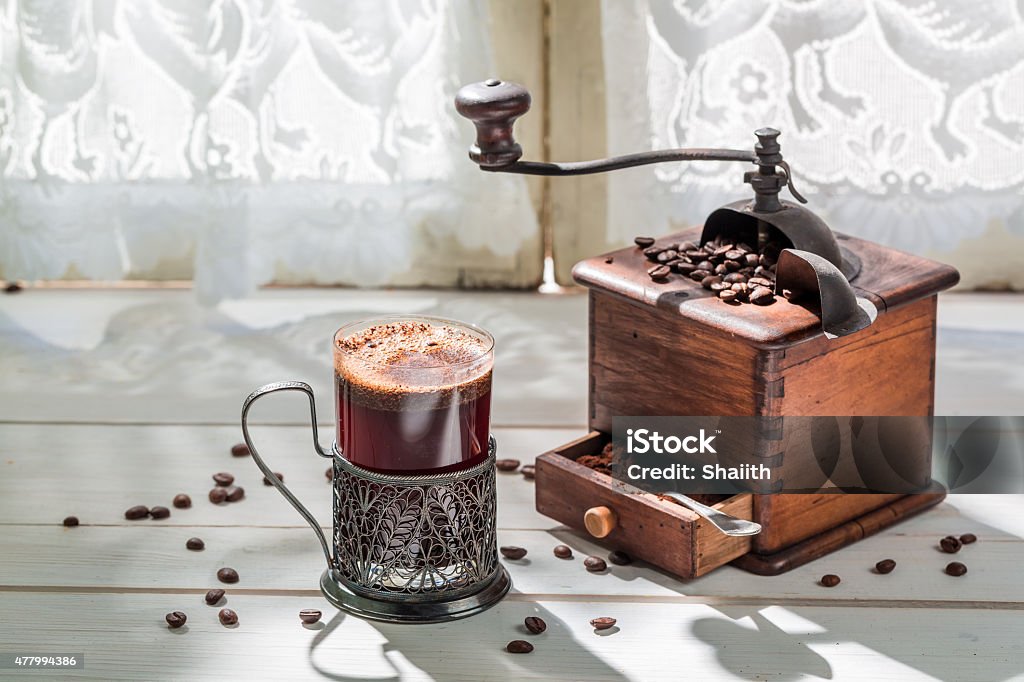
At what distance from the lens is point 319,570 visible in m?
1.65

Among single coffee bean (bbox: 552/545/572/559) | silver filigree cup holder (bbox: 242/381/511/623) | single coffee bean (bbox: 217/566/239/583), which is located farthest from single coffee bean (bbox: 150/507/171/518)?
single coffee bean (bbox: 552/545/572/559)

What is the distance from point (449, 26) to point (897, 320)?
112 cm

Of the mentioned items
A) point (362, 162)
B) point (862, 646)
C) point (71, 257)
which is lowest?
point (862, 646)

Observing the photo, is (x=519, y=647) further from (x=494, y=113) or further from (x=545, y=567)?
(x=494, y=113)

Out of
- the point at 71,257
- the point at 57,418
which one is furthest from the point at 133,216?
the point at 57,418

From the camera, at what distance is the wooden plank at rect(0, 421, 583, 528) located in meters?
1.80

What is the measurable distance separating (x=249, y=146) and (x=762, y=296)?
1283 millimetres

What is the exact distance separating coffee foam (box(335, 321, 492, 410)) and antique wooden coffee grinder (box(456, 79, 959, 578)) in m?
0.25

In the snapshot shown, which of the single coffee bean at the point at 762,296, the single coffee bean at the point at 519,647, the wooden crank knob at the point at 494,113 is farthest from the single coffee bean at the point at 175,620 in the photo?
the single coffee bean at the point at 762,296

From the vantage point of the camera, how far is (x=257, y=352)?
2.44 metres

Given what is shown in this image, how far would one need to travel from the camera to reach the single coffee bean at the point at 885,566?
Answer: 1627mm

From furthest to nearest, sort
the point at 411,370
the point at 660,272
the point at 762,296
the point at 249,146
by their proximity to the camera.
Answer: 1. the point at 249,146
2. the point at 660,272
3. the point at 762,296
4. the point at 411,370

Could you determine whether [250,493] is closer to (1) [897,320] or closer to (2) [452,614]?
(2) [452,614]

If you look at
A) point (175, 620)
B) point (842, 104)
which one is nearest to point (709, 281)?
point (175, 620)
